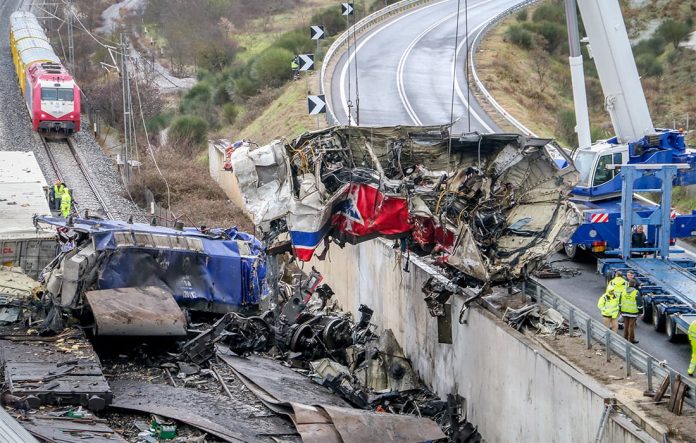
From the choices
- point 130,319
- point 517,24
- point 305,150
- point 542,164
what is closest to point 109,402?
point 130,319

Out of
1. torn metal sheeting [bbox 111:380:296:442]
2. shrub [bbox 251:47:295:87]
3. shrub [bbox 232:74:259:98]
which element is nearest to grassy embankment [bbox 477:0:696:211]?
shrub [bbox 251:47:295:87]

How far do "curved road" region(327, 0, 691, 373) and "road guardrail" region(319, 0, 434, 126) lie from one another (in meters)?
0.48

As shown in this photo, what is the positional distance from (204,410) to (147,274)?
15.7 ft

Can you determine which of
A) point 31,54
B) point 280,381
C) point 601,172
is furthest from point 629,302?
point 31,54

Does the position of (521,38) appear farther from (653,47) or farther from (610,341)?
(610,341)

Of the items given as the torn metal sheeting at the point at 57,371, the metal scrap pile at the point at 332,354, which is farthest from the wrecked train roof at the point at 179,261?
the torn metal sheeting at the point at 57,371

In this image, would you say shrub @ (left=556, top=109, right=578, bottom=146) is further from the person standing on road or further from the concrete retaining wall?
the person standing on road

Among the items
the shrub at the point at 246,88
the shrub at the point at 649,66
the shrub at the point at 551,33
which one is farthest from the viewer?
the shrub at the point at 551,33

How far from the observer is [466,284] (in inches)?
814

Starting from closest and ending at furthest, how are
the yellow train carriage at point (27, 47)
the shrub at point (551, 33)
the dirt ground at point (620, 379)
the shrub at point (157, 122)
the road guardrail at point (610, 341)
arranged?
the dirt ground at point (620, 379) → the road guardrail at point (610, 341) → the yellow train carriage at point (27, 47) → the shrub at point (157, 122) → the shrub at point (551, 33)

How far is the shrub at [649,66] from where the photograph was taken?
170 feet

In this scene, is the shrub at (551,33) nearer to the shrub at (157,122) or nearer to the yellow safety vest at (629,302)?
the shrub at (157,122)

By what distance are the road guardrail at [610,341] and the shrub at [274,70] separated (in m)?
37.4

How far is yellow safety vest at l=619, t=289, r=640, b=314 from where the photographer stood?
56.9 feet
